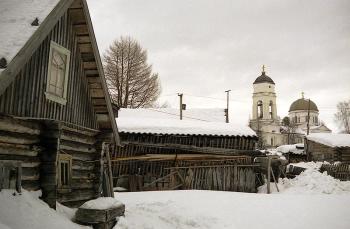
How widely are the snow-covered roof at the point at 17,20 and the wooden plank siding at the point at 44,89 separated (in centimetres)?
91

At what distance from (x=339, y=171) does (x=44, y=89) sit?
2379 cm

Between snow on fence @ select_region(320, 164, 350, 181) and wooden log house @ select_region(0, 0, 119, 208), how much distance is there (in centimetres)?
1954

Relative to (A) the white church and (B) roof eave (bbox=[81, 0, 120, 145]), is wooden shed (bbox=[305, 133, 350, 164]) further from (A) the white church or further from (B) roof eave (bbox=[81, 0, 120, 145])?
(B) roof eave (bbox=[81, 0, 120, 145])

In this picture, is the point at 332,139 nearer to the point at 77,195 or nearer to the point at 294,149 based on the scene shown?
the point at 294,149

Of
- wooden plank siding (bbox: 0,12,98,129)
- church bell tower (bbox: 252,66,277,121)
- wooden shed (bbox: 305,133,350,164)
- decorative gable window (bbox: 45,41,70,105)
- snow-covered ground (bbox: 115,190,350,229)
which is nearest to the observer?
wooden plank siding (bbox: 0,12,98,129)

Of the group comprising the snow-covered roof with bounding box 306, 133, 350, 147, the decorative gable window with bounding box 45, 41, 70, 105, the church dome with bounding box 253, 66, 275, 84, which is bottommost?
the snow-covered roof with bounding box 306, 133, 350, 147

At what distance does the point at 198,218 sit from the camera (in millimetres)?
13133

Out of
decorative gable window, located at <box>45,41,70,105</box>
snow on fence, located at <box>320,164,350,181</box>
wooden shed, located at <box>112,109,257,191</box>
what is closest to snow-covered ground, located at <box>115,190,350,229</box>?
wooden shed, located at <box>112,109,257,191</box>

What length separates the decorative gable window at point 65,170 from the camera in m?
10.3

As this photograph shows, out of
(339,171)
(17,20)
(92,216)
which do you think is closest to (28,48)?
(17,20)

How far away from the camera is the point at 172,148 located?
22.6 metres

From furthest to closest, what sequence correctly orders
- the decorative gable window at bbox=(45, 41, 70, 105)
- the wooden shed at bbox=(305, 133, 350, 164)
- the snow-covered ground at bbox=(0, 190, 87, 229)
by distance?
the wooden shed at bbox=(305, 133, 350, 164) < the decorative gable window at bbox=(45, 41, 70, 105) < the snow-covered ground at bbox=(0, 190, 87, 229)

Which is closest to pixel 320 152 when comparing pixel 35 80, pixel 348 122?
pixel 35 80

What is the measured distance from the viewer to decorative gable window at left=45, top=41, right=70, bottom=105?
9.65m
